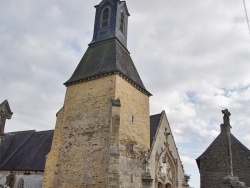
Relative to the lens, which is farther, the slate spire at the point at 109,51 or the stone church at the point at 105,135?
the slate spire at the point at 109,51

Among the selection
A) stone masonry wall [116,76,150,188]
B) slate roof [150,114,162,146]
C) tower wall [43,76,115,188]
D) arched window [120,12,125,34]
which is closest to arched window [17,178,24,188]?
tower wall [43,76,115,188]

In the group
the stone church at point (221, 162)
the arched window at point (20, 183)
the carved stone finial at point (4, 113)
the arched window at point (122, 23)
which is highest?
the arched window at point (122, 23)

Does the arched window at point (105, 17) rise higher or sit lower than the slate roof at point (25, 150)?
higher

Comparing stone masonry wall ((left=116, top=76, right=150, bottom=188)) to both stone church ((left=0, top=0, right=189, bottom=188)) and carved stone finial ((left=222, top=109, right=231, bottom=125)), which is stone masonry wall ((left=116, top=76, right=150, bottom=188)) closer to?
stone church ((left=0, top=0, right=189, bottom=188))

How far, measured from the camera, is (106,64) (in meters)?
20.0

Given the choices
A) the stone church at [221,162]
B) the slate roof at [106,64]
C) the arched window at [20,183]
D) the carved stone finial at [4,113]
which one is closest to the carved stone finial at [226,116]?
the stone church at [221,162]

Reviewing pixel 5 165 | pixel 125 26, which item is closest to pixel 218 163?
pixel 125 26

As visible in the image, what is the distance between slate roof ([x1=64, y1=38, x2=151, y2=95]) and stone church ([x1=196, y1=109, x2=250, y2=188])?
7285 millimetres

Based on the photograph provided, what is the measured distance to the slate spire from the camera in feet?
64.8

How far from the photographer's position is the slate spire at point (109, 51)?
19750mm

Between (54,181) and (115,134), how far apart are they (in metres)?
5.39

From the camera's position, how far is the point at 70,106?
1961 cm

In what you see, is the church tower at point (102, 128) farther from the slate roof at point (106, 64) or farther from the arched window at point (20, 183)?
the arched window at point (20, 183)

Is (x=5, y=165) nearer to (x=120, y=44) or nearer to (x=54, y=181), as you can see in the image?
(x=54, y=181)
